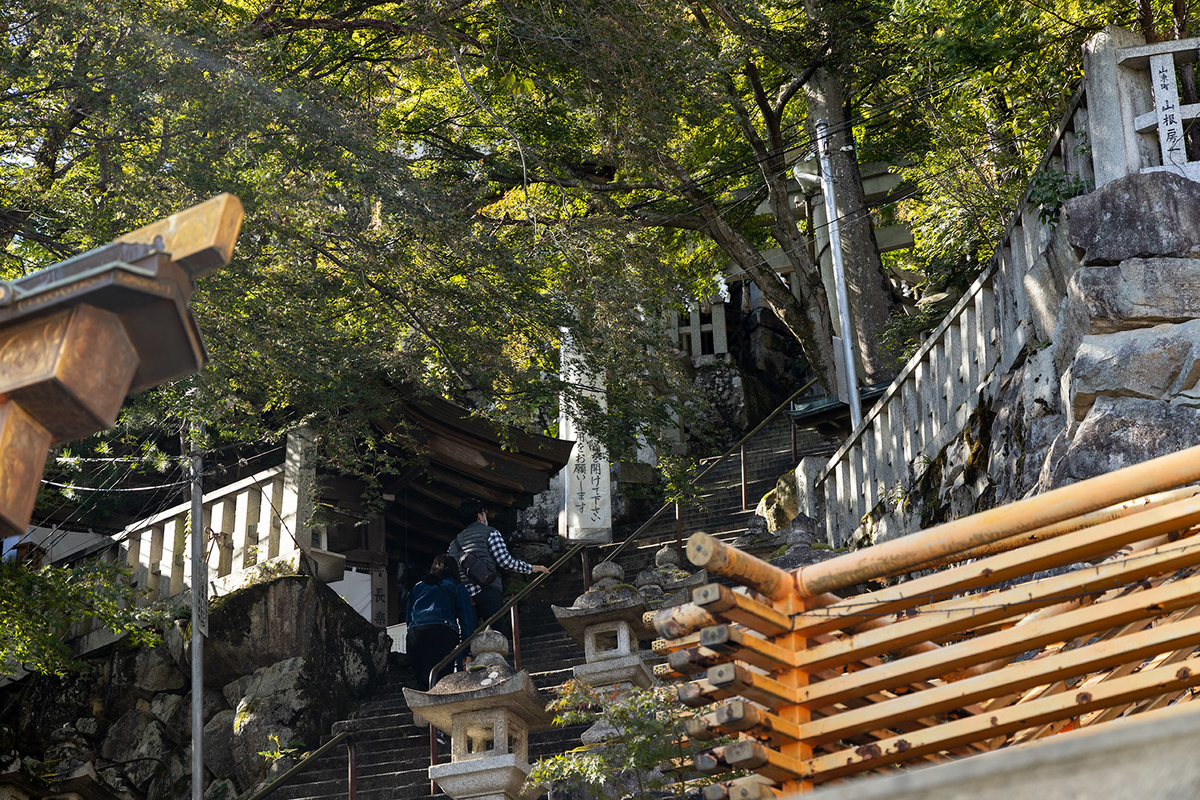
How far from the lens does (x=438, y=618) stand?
1130 cm

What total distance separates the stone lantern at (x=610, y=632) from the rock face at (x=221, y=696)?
3909mm

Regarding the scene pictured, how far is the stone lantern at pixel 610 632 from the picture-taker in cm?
919

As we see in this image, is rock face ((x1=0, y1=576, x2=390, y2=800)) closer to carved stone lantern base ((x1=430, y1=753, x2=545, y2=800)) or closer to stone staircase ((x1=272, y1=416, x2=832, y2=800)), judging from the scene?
stone staircase ((x1=272, y1=416, x2=832, y2=800))

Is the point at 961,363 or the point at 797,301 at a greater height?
the point at 797,301

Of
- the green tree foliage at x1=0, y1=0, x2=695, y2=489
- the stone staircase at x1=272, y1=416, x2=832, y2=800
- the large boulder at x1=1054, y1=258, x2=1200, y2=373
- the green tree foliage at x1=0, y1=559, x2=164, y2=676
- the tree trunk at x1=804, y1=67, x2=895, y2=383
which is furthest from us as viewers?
the tree trunk at x1=804, y1=67, x2=895, y2=383

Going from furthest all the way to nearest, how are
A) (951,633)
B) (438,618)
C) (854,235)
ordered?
(854,235), (438,618), (951,633)

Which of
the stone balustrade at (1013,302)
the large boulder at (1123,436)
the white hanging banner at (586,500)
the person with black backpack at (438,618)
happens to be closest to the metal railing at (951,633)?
the large boulder at (1123,436)

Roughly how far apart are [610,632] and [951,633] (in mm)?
5706

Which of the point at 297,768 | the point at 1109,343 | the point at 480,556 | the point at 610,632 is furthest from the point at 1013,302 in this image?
the point at 297,768

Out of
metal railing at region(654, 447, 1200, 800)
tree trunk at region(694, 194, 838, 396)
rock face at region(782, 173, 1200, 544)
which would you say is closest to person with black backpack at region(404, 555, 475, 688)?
rock face at region(782, 173, 1200, 544)

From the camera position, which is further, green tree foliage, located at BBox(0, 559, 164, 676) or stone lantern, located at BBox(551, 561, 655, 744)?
green tree foliage, located at BBox(0, 559, 164, 676)

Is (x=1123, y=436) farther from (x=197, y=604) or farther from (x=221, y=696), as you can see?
(x=221, y=696)

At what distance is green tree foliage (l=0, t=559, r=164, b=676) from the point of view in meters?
10.2

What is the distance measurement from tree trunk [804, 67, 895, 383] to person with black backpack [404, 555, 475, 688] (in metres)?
6.69
